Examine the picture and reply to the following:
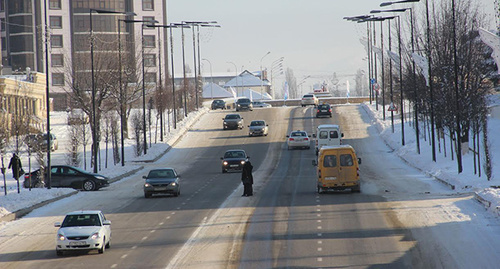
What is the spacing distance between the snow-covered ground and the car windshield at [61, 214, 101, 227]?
7.60 m

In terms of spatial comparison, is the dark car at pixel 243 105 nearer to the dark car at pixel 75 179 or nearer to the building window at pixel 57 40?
the building window at pixel 57 40

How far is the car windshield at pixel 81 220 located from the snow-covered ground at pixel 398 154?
24.9 ft

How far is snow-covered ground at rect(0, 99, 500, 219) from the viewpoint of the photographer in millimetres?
31202

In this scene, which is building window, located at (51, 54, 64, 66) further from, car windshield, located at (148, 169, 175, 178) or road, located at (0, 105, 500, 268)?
car windshield, located at (148, 169, 175, 178)

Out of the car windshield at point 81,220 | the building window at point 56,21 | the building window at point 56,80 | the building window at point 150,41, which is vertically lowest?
the car windshield at point 81,220

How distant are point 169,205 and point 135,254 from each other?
37.5 ft

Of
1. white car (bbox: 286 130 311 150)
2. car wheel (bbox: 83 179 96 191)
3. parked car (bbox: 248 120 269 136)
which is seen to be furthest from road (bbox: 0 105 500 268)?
parked car (bbox: 248 120 269 136)

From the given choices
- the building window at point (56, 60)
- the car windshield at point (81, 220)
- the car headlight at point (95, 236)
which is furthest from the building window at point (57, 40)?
the car headlight at point (95, 236)

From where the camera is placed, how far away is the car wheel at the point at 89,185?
40656 millimetres

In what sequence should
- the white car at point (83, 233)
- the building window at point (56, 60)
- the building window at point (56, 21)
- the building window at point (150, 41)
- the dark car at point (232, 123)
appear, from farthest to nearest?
1. the building window at point (150, 41)
2. the building window at point (56, 21)
3. the building window at point (56, 60)
4. the dark car at point (232, 123)
5. the white car at point (83, 233)

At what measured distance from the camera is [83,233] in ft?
65.7

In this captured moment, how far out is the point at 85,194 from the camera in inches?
1479

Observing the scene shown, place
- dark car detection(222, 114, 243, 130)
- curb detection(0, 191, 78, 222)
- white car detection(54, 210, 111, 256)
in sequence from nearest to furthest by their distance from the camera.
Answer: white car detection(54, 210, 111, 256) < curb detection(0, 191, 78, 222) < dark car detection(222, 114, 243, 130)

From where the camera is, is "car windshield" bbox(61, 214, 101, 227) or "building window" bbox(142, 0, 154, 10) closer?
"car windshield" bbox(61, 214, 101, 227)
